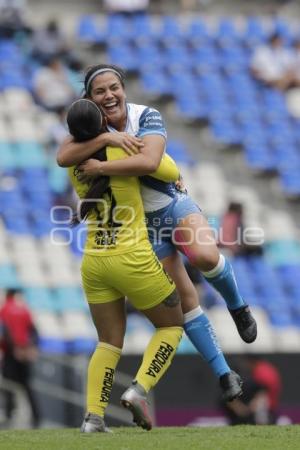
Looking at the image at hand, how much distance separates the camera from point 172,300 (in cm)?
818

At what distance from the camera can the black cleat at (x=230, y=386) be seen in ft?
27.6

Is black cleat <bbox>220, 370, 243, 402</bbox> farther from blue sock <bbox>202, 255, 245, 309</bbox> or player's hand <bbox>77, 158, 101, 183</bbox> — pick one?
player's hand <bbox>77, 158, 101, 183</bbox>

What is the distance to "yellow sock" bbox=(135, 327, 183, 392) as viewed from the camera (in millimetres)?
8188

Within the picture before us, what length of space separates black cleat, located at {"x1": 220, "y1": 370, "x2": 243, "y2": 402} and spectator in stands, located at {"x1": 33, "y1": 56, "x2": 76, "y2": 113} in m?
10.6

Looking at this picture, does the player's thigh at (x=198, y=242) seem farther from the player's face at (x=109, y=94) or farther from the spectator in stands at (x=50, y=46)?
the spectator in stands at (x=50, y=46)

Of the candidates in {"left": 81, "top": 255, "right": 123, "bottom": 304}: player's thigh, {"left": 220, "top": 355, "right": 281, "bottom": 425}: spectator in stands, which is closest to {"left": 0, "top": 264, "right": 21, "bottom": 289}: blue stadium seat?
{"left": 220, "top": 355, "right": 281, "bottom": 425}: spectator in stands

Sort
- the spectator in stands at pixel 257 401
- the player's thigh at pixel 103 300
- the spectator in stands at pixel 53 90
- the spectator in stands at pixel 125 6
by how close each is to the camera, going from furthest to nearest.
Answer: the spectator in stands at pixel 125 6 → the spectator in stands at pixel 53 90 → the spectator in stands at pixel 257 401 → the player's thigh at pixel 103 300

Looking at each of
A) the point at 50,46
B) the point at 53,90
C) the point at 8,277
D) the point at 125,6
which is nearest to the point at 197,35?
the point at 125,6

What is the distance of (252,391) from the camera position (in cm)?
1356

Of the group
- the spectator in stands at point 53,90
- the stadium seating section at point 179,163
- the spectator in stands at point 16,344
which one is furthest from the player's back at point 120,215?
the spectator in stands at point 53,90

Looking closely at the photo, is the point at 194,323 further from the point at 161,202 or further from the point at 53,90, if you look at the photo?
the point at 53,90

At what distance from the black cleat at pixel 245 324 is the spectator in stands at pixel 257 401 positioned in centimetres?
466

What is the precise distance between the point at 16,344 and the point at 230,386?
20.6 feet

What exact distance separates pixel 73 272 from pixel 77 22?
6.27 meters
